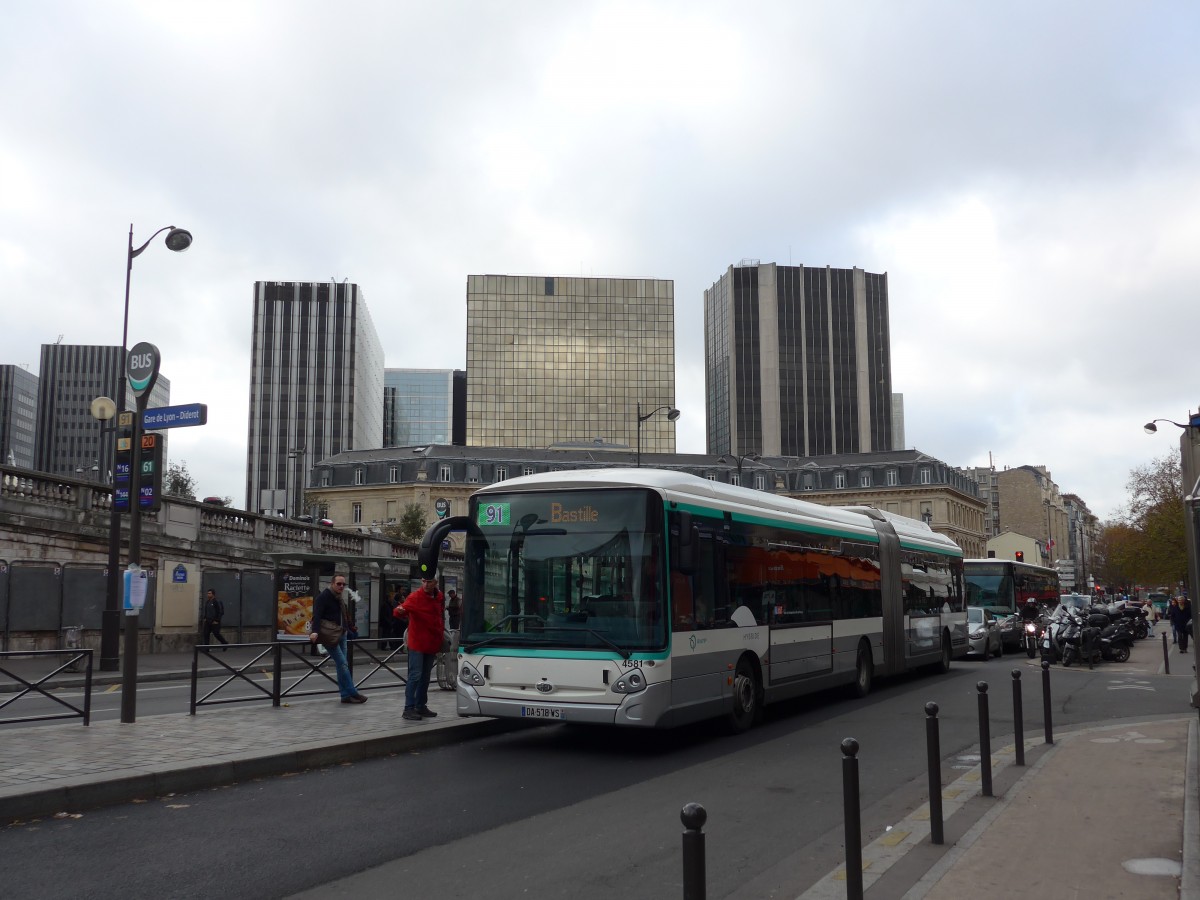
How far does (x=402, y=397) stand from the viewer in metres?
191

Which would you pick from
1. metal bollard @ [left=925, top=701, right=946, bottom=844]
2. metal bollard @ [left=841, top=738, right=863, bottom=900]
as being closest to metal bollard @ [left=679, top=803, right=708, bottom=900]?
metal bollard @ [left=841, top=738, right=863, bottom=900]

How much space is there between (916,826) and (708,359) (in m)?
168

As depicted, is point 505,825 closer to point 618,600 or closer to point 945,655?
point 618,600

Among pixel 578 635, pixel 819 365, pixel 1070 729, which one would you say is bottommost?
pixel 1070 729

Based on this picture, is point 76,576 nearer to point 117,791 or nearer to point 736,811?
point 117,791

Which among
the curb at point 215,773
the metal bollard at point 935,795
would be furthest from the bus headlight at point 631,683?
the metal bollard at point 935,795

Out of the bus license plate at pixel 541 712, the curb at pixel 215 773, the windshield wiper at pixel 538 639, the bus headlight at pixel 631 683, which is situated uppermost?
the windshield wiper at pixel 538 639

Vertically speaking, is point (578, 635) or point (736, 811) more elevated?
point (578, 635)

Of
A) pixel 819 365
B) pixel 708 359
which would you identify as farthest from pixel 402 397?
pixel 819 365

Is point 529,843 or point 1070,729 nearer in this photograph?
point 529,843

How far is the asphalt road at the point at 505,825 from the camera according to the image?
6051 millimetres

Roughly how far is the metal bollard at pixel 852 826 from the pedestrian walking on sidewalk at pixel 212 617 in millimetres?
23618

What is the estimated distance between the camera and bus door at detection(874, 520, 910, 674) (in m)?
17.9

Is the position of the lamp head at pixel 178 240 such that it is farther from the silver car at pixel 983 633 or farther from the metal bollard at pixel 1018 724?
the silver car at pixel 983 633
